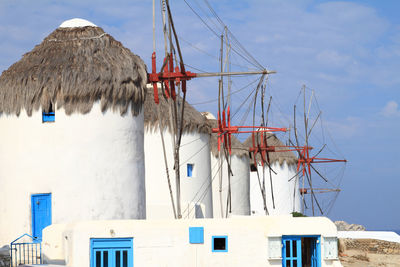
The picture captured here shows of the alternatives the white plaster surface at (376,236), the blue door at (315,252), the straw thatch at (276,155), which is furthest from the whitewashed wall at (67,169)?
the straw thatch at (276,155)

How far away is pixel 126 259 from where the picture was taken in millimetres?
18375

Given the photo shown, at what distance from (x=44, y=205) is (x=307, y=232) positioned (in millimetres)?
8457

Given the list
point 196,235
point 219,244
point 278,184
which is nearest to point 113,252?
point 196,235

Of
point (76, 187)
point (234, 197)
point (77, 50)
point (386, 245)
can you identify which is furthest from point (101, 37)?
point (386, 245)

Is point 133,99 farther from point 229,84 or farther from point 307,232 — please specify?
point 229,84

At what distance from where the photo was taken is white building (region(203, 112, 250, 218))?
115 ft

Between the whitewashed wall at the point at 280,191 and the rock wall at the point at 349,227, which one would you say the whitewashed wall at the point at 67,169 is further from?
the rock wall at the point at 349,227

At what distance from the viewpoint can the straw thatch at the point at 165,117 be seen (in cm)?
2914

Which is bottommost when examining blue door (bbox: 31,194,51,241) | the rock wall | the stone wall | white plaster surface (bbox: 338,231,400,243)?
the rock wall

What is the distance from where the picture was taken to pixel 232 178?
121 feet

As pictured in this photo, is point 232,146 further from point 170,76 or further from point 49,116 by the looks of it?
point 49,116

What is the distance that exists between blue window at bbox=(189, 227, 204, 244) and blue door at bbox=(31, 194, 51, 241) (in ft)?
17.4

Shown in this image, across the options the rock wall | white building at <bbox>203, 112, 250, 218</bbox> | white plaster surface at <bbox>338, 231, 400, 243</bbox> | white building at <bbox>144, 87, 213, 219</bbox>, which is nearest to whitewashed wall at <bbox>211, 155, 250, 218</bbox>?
white building at <bbox>203, 112, 250, 218</bbox>

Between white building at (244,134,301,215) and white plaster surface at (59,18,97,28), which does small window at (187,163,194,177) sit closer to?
white plaster surface at (59,18,97,28)
